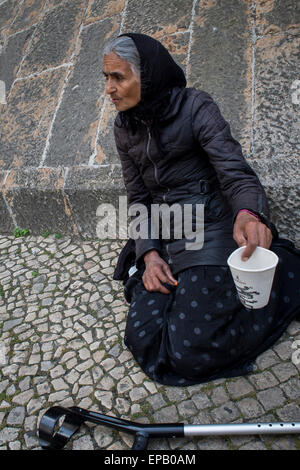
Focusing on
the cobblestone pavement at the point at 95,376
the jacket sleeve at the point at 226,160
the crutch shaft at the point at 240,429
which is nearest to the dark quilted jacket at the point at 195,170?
the jacket sleeve at the point at 226,160

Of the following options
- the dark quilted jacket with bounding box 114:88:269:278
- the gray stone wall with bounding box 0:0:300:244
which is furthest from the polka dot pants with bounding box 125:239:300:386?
the gray stone wall with bounding box 0:0:300:244

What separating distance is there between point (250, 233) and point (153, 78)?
3.32ft

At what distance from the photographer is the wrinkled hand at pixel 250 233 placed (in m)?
2.07

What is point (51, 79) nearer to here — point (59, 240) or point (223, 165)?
point (59, 240)

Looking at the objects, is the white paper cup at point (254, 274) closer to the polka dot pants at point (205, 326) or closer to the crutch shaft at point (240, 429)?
the polka dot pants at point (205, 326)

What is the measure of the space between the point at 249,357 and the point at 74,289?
1619 mm

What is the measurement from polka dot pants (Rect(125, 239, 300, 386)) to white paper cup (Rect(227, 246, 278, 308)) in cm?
19

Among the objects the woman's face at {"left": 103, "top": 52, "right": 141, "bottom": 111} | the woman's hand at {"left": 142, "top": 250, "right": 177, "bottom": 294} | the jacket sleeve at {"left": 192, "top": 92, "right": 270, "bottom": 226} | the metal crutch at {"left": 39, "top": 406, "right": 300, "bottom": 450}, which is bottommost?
the metal crutch at {"left": 39, "top": 406, "right": 300, "bottom": 450}

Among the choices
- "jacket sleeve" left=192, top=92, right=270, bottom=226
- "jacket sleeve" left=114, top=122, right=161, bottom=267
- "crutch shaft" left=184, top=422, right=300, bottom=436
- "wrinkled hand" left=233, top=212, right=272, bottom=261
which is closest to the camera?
"crutch shaft" left=184, top=422, right=300, bottom=436

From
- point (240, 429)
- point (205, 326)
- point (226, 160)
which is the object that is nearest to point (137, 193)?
point (226, 160)

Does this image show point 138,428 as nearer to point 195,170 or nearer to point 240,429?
point 240,429

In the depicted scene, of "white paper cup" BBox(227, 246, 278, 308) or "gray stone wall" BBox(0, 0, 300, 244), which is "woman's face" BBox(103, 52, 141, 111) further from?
"gray stone wall" BBox(0, 0, 300, 244)

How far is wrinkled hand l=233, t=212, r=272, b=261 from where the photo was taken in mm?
2073
